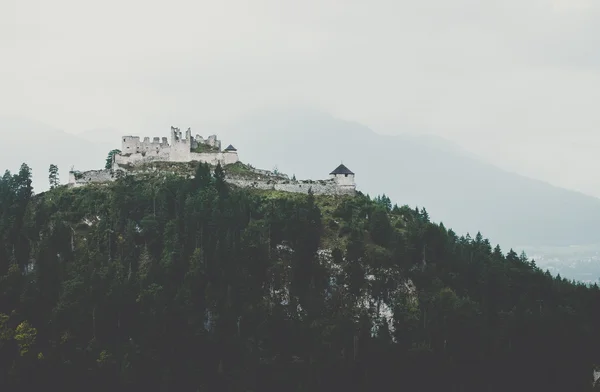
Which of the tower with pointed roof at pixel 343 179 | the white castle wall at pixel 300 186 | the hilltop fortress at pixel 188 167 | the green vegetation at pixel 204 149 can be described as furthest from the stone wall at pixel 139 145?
the tower with pointed roof at pixel 343 179

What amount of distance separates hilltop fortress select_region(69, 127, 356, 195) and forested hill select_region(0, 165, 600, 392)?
5.61 metres

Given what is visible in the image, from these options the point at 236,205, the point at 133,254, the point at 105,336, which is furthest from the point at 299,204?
the point at 105,336

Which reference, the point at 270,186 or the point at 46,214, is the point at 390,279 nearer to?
the point at 270,186

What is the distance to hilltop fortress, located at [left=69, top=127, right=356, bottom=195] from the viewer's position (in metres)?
91.2

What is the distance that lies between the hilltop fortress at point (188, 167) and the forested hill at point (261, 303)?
5.61 metres

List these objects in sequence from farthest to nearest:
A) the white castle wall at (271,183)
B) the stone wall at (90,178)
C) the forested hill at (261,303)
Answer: the stone wall at (90,178), the white castle wall at (271,183), the forested hill at (261,303)

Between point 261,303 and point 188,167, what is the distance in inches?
1108

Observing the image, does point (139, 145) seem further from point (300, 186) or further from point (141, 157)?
point (300, 186)

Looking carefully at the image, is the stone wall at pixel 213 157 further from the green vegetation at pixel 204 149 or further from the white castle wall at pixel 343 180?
the white castle wall at pixel 343 180

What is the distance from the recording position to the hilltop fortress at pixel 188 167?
91188 mm

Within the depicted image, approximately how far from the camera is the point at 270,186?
91938 millimetres

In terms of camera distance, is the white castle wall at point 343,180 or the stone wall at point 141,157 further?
the stone wall at point 141,157

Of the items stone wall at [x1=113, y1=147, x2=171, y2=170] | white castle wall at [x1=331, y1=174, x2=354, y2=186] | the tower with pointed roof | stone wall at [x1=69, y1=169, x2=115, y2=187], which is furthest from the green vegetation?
white castle wall at [x1=331, y1=174, x2=354, y2=186]

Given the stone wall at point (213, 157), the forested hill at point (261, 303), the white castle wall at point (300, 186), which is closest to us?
the forested hill at point (261, 303)
